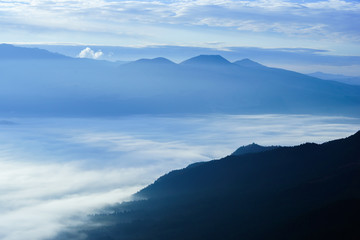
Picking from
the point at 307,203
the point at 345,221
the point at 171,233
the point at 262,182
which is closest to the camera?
the point at 345,221

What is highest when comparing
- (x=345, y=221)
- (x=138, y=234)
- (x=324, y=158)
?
(x=324, y=158)

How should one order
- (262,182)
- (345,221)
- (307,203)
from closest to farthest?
(345,221)
(307,203)
(262,182)

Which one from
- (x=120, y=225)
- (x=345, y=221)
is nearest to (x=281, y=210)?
(x=345, y=221)

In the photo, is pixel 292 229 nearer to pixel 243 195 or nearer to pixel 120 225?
pixel 243 195

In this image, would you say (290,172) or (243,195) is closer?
(243,195)

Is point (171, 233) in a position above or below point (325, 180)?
below

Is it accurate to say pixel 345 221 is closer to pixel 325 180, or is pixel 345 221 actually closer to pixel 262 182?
pixel 325 180
